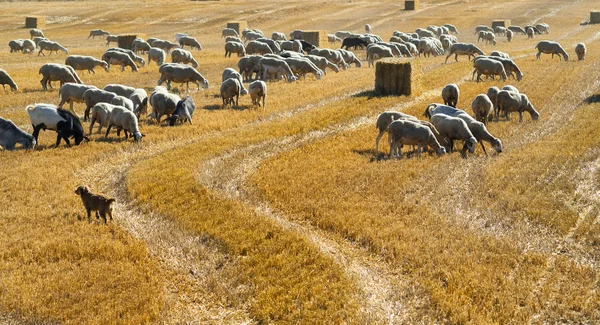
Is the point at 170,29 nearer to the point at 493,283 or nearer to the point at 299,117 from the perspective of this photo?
the point at 299,117

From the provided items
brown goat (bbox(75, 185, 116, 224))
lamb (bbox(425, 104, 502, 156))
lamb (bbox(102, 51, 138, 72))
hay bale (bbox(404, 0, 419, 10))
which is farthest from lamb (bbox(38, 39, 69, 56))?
hay bale (bbox(404, 0, 419, 10))

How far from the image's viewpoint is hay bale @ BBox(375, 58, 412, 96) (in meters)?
26.1

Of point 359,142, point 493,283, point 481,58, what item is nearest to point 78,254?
point 493,283

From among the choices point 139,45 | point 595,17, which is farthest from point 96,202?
point 595,17

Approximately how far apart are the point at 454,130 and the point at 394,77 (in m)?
9.37

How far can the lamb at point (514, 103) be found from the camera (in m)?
21.0

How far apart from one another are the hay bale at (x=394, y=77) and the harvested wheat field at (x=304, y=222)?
101 inches

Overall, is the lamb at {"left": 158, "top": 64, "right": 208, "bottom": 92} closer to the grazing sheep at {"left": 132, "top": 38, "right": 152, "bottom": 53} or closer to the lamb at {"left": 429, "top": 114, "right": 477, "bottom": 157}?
the lamb at {"left": 429, "top": 114, "right": 477, "bottom": 157}

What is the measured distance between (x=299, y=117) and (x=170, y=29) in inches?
2049

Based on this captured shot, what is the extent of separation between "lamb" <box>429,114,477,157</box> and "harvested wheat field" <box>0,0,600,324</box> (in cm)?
24

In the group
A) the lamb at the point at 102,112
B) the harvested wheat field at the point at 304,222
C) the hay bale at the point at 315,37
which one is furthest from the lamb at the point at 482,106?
the hay bale at the point at 315,37

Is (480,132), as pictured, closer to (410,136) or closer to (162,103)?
(410,136)

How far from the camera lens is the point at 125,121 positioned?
18531 millimetres

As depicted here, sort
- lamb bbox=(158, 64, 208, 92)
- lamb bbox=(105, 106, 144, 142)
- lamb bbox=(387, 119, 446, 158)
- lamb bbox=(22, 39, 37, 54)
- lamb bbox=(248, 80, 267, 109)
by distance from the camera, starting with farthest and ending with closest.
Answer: lamb bbox=(22, 39, 37, 54), lamb bbox=(158, 64, 208, 92), lamb bbox=(248, 80, 267, 109), lamb bbox=(105, 106, 144, 142), lamb bbox=(387, 119, 446, 158)
